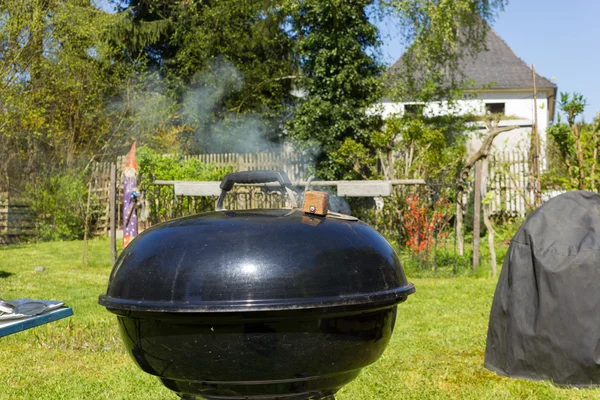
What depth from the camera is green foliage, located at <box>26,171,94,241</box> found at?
18.1 m

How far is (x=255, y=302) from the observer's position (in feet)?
7.65

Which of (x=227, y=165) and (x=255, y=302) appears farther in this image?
(x=227, y=165)

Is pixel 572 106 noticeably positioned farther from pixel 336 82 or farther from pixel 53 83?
pixel 53 83

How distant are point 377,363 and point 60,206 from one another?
14596mm

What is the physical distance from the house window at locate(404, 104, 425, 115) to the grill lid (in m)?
16.3

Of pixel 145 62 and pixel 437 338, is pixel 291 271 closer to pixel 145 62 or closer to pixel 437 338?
pixel 437 338

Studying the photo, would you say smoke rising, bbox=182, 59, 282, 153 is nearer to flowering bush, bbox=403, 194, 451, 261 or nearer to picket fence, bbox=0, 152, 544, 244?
picket fence, bbox=0, 152, 544, 244

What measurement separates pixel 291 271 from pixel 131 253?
2.18 ft

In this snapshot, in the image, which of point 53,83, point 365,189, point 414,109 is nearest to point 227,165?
point 414,109

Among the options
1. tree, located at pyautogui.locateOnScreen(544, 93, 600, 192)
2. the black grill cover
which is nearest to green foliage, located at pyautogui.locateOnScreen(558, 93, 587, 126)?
tree, located at pyautogui.locateOnScreen(544, 93, 600, 192)

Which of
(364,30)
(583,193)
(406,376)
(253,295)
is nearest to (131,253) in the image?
(253,295)

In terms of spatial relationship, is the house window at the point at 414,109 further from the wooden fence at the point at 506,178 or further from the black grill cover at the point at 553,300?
the black grill cover at the point at 553,300

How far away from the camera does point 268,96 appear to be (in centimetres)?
2106

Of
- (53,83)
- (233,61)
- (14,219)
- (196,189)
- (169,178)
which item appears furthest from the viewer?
(233,61)
